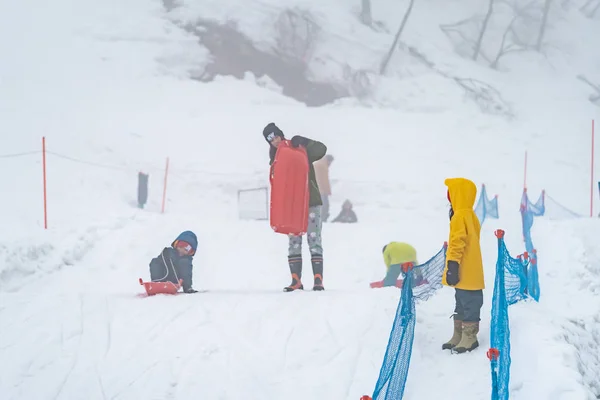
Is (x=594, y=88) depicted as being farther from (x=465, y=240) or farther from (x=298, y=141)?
(x=465, y=240)

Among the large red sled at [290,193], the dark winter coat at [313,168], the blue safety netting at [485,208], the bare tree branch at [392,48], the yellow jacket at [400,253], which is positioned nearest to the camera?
the large red sled at [290,193]

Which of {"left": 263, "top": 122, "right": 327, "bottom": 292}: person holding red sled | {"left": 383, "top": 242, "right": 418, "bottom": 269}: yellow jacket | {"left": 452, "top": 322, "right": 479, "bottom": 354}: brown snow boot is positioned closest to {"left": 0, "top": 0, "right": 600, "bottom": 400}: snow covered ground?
{"left": 452, "top": 322, "right": 479, "bottom": 354}: brown snow boot

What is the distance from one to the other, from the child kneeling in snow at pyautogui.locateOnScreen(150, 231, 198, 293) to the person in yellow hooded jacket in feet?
8.70

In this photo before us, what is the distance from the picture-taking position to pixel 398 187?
17.6 metres

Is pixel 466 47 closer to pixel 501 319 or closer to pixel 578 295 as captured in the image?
pixel 578 295

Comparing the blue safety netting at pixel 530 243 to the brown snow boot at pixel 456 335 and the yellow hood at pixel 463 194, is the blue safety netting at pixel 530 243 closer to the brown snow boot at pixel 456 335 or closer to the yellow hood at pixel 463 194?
the brown snow boot at pixel 456 335

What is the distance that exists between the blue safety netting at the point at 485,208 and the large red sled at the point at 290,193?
696cm

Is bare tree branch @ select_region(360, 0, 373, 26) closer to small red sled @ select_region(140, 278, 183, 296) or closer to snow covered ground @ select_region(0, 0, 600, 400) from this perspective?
snow covered ground @ select_region(0, 0, 600, 400)

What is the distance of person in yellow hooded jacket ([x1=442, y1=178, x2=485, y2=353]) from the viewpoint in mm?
4039

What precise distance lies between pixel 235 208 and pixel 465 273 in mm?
11936

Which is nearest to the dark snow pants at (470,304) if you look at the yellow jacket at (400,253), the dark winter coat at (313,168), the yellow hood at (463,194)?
the yellow hood at (463,194)

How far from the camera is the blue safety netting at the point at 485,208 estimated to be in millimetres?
11844

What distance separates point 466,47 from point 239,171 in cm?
1558

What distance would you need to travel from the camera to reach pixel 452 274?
4008mm
